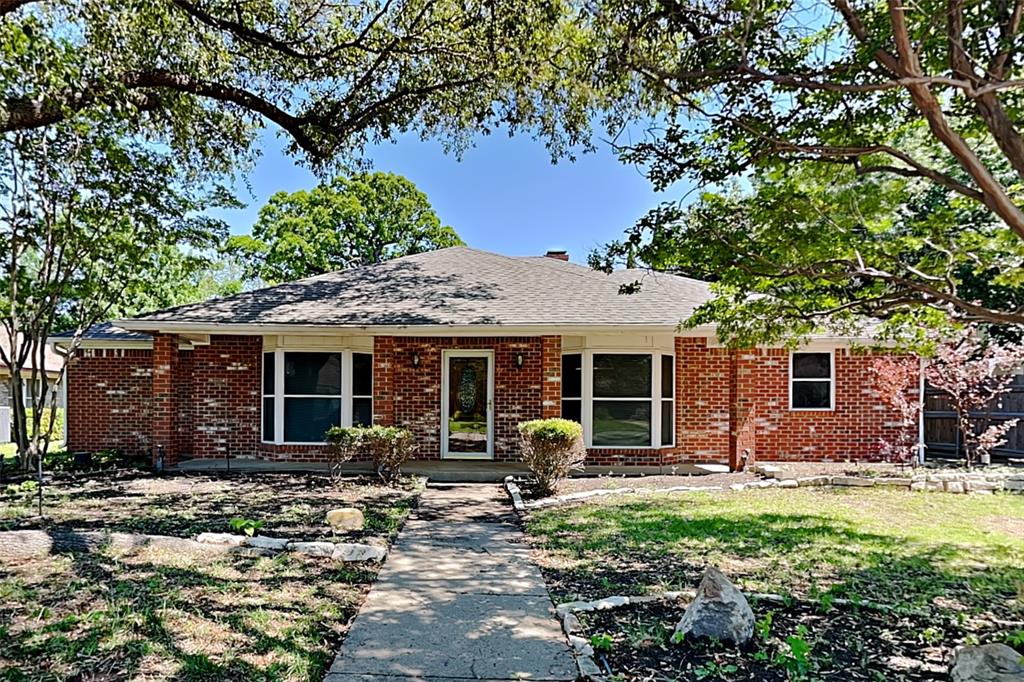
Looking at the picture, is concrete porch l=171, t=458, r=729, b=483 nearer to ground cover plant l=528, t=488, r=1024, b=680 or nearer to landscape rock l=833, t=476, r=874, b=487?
landscape rock l=833, t=476, r=874, b=487

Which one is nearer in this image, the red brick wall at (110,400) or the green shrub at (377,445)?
the green shrub at (377,445)

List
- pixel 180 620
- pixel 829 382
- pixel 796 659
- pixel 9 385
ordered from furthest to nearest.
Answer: pixel 9 385 → pixel 829 382 → pixel 180 620 → pixel 796 659

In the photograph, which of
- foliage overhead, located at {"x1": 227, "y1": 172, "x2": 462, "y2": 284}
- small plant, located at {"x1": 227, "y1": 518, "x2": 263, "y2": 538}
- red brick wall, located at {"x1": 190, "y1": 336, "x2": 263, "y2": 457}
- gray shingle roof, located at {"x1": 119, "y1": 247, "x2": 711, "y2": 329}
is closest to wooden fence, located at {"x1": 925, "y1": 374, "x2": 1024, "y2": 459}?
gray shingle roof, located at {"x1": 119, "y1": 247, "x2": 711, "y2": 329}

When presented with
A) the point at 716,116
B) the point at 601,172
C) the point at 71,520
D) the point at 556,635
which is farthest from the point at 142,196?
the point at 556,635

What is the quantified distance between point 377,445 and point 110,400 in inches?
276

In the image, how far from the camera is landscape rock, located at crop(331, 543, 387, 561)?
6059 mm

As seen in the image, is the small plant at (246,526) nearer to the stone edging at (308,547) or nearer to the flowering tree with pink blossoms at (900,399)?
the stone edging at (308,547)

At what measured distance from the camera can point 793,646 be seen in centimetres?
379

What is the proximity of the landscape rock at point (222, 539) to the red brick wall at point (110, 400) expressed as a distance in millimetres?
8293

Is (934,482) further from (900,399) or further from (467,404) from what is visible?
(467,404)

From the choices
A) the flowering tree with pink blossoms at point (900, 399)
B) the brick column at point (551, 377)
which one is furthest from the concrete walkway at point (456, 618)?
the flowering tree with pink blossoms at point (900, 399)

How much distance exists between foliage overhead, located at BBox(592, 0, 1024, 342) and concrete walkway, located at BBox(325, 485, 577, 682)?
3.59 metres

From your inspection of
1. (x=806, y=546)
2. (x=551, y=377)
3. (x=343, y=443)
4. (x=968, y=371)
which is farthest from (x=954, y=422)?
(x=343, y=443)

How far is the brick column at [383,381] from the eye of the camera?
1189 cm
